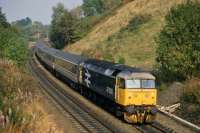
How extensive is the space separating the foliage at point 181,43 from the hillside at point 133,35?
13.4m

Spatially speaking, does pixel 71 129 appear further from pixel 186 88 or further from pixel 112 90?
pixel 186 88

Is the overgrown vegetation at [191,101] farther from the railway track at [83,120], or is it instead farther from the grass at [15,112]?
the grass at [15,112]

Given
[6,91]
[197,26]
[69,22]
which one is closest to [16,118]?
[6,91]

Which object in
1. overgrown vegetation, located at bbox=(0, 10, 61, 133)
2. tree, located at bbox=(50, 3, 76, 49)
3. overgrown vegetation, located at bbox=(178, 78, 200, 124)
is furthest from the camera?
tree, located at bbox=(50, 3, 76, 49)

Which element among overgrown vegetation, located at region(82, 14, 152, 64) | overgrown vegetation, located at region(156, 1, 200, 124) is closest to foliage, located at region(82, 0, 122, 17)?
overgrown vegetation, located at region(82, 14, 152, 64)

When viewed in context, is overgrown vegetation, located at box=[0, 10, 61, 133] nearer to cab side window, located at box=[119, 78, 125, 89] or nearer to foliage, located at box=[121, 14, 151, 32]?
cab side window, located at box=[119, 78, 125, 89]

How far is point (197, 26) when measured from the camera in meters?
33.5

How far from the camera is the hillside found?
186 ft

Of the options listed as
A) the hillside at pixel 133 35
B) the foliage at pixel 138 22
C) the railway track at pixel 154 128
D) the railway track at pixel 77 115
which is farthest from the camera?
the foliage at pixel 138 22

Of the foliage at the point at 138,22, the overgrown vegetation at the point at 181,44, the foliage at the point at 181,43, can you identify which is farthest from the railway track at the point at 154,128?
the foliage at the point at 138,22

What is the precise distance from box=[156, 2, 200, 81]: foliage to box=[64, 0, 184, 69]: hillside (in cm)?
1341

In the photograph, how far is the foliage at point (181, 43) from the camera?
108 ft

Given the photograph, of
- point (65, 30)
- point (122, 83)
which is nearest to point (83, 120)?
point (122, 83)

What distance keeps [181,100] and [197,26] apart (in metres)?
6.36
